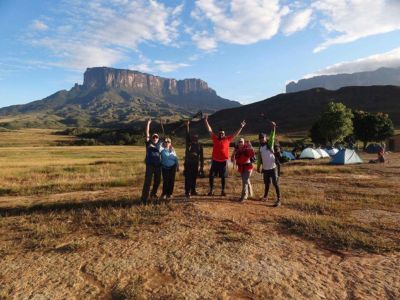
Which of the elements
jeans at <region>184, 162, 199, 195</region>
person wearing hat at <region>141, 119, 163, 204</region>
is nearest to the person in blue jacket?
person wearing hat at <region>141, 119, 163, 204</region>

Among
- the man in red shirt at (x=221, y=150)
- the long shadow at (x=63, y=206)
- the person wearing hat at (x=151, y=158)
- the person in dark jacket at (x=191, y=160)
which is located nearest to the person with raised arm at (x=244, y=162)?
the man in red shirt at (x=221, y=150)

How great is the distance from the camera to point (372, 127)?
60.1 m

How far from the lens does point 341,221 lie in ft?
31.2

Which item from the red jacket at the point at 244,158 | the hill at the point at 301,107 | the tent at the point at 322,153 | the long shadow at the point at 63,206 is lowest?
the tent at the point at 322,153

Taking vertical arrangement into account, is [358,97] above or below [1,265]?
above

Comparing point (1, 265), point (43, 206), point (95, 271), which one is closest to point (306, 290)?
point (95, 271)

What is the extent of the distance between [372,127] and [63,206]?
5705cm

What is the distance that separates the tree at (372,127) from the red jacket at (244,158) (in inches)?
2120

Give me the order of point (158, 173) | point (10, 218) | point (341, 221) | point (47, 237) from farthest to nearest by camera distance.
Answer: point (158, 173)
point (10, 218)
point (341, 221)
point (47, 237)

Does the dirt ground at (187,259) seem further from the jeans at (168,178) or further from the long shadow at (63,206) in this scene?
the jeans at (168,178)

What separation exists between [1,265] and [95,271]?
5.90 ft

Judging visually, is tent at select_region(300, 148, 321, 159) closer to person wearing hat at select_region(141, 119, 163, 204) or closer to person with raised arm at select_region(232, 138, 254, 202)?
person with raised arm at select_region(232, 138, 254, 202)

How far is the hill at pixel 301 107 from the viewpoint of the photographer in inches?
5522

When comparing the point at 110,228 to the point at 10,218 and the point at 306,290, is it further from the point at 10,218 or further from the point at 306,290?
the point at 306,290
